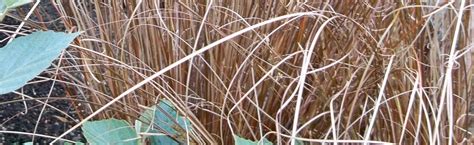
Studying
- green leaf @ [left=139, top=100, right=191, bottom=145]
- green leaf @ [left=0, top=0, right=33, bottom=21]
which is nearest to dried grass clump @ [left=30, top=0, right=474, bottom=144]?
Result: green leaf @ [left=139, top=100, right=191, bottom=145]

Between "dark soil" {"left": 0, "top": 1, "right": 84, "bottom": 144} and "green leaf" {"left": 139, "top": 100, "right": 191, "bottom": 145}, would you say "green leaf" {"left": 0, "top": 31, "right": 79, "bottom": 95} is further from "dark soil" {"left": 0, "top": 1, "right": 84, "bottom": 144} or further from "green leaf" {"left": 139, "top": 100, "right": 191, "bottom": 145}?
"dark soil" {"left": 0, "top": 1, "right": 84, "bottom": 144}

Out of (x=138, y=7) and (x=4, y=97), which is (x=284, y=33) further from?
(x=4, y=97)

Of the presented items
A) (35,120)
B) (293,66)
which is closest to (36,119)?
(35,120)

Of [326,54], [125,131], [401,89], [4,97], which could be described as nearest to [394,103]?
[401,89]

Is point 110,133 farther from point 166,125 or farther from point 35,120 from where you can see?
point 35,120

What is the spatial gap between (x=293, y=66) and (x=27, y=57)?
0.91 m

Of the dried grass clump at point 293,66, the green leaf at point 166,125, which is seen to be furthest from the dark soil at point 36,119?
the green leaf at point 166,125

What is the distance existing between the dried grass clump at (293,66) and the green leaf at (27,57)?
0.74 meters

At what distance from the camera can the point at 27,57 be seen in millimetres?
413

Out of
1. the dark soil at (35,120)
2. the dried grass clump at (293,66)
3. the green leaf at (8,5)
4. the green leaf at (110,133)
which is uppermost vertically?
the green leaf at (8,5)

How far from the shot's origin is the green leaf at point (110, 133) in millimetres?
638

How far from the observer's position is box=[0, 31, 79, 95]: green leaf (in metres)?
0.40

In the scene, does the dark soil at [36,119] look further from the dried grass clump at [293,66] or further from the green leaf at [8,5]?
the green leaf at [8,5]

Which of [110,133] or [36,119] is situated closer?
[110,133]
